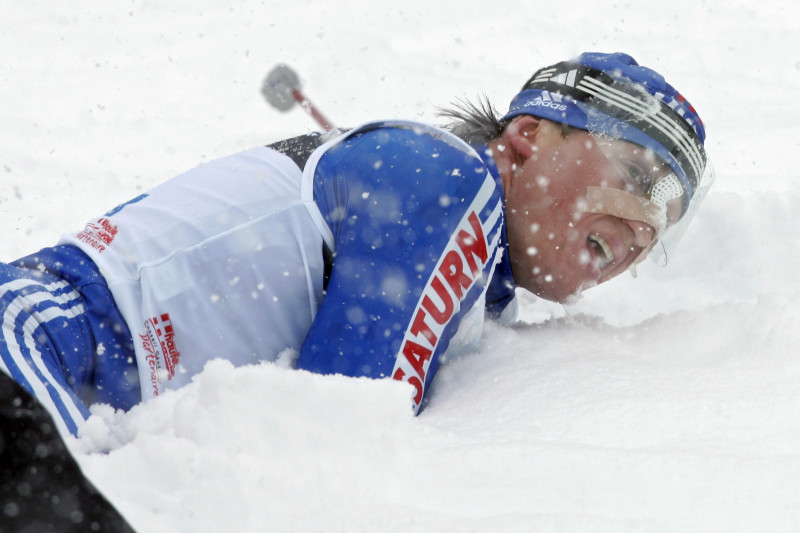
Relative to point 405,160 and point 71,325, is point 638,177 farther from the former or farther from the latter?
point 71,325

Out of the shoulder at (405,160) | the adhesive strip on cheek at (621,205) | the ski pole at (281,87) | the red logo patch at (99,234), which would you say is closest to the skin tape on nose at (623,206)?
the adhesive strip on cheek at (621,205)

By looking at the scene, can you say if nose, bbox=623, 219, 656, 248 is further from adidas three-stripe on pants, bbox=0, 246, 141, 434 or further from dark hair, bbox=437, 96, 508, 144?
adidas three-stripe on pants, bbox=0, 246, 141, 434

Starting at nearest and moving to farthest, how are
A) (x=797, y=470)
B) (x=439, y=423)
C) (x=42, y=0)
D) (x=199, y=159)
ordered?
(x=797, y=470), (x=439, y=423), (x=199, y=159), (x=42, y=0)

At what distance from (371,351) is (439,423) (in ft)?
0.65

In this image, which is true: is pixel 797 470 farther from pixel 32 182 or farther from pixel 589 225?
pixel 32 182

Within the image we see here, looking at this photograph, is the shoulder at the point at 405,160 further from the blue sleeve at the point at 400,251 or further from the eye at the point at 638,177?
the eye at the point at 638,177

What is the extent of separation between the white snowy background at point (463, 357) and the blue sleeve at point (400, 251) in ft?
0.54

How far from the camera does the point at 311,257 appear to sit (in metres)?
1.63

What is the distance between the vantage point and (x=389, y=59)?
15.7ft

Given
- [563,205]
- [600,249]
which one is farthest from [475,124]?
[600,249]

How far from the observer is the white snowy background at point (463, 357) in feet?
3.10

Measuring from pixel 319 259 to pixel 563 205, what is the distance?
2.18 ft

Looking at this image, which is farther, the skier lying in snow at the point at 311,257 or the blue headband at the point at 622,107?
the blue headband at the point at 622,107

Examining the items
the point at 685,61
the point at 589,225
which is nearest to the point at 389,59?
the point at 685,61
